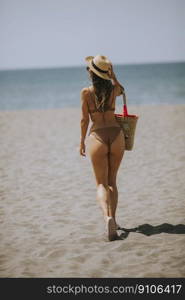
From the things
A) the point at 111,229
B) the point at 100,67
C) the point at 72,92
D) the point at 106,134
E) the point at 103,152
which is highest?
the point at 100,67

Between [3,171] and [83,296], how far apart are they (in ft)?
14.4

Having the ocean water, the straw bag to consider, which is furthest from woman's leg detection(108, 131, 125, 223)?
the ocean water

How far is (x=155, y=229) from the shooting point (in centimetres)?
396

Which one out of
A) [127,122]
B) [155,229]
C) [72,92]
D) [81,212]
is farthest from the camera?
[72,92]

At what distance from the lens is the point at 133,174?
6160 mm

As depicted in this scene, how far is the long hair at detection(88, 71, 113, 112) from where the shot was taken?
11.2 feet

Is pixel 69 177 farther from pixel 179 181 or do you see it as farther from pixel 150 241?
pixel 150 241

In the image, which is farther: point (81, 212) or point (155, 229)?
point (81, 212)

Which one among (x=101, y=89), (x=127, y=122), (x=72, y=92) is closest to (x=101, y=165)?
(x=127, y=122)

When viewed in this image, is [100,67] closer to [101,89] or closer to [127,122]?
[101,89]

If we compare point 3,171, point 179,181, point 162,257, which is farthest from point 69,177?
point 162,257

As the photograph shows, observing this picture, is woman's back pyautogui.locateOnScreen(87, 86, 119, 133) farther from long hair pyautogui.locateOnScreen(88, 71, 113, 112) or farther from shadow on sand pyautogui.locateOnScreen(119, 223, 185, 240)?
shadow on sand pyautogui.locateOnScreen(119, 223, 185, 240)

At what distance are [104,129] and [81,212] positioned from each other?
1.49m

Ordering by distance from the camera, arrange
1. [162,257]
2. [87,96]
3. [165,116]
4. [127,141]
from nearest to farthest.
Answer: [162,257] < [87,96] < [127,141] < [165,116]
